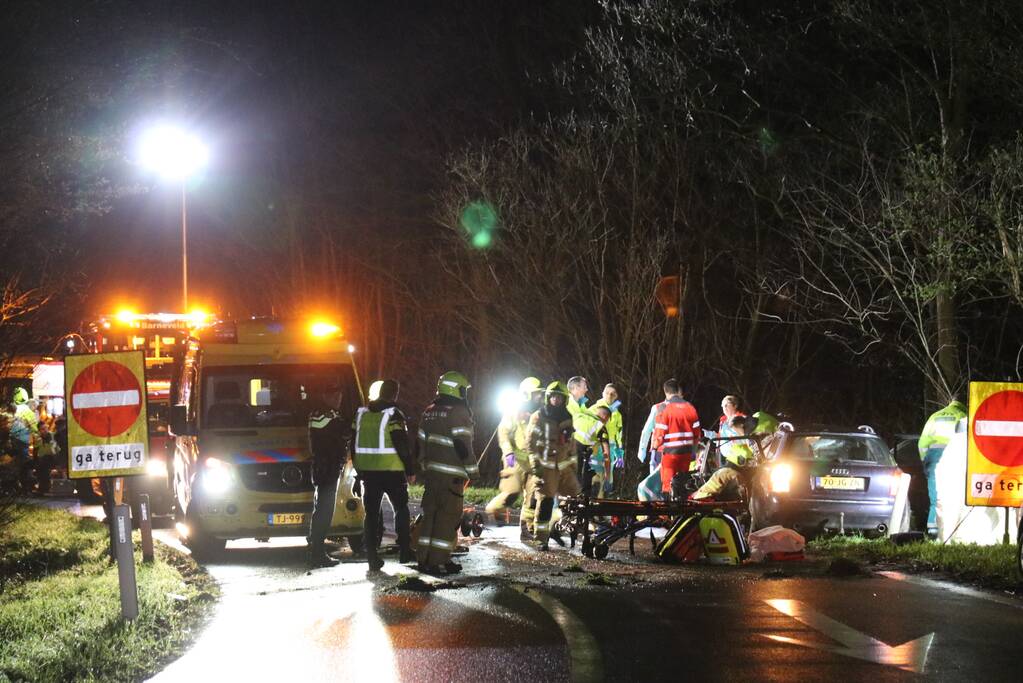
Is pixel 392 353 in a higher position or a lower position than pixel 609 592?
higher

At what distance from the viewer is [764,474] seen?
1507 cm

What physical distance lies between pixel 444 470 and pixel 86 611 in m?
3.67

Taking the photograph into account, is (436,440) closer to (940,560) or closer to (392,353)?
(940,560)

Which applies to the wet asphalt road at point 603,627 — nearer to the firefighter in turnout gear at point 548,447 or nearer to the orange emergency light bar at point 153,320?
the firefighter in turnout gear at point 548,447

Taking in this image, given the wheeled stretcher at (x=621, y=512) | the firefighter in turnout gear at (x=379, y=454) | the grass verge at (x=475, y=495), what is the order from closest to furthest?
the firefighter in turnout gear at (x=379, y=454)
the wheeled stretcher at (x=621, y=512)
the grass verge at (x=475, y=495)

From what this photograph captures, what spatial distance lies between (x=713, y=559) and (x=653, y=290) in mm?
10615

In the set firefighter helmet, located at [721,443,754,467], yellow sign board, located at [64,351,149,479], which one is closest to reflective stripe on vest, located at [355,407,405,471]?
yellow sign board, located at [64,351,149,479]

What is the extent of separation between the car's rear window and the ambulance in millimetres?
4886

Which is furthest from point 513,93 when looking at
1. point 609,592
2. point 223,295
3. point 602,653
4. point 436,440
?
point 602,653

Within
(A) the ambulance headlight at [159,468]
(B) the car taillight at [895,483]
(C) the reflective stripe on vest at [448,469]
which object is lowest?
(B) the car taillight at [895,483]

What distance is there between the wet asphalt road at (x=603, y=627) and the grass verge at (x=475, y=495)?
A: 8.62m

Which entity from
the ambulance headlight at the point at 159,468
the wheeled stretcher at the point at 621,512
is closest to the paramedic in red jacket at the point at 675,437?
the wheeled stretcher at the point at 621,512

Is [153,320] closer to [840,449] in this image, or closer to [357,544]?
[357,544]

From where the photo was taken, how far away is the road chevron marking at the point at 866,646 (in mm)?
7953
